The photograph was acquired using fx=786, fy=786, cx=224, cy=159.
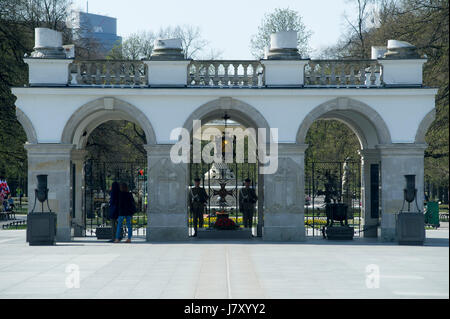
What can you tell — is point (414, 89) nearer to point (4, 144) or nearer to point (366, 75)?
point (366, 75)

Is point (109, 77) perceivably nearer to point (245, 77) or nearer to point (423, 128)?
point (245, 77)

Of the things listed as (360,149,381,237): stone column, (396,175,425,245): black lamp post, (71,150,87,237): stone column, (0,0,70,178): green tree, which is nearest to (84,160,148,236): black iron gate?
(71,150,87,237): stone column

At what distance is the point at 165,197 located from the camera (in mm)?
21953

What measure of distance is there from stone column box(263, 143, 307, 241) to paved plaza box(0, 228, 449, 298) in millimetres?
597

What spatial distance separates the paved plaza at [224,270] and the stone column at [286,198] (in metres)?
0.60

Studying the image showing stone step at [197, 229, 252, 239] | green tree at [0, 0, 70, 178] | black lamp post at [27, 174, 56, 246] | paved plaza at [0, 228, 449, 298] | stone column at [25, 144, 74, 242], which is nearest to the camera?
paved plaza at [0, 228, 449, 298]

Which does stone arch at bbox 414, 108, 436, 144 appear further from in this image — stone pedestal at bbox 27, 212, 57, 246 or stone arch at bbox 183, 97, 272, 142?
stone pedestal at bbox 27, 212, 57, 246

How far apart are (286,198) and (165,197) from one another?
339 centimetres

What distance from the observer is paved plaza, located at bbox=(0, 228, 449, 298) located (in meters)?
11.9

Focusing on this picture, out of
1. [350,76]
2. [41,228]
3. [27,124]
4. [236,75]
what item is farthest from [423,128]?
[27,124]

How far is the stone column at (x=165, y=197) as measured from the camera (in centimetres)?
2191

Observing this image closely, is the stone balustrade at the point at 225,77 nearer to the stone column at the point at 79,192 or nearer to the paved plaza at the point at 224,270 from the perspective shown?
the stone column at the point at 79,192
